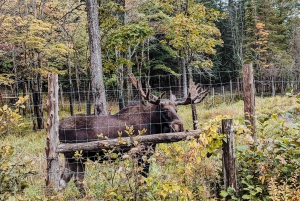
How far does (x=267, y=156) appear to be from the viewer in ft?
11.9

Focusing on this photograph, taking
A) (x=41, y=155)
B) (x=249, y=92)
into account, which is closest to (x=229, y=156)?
(x=249, y=92)

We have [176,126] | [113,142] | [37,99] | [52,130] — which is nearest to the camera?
[52,130]

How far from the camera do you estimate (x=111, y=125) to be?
17.9ft

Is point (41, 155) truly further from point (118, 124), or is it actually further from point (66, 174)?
point (118, 124)

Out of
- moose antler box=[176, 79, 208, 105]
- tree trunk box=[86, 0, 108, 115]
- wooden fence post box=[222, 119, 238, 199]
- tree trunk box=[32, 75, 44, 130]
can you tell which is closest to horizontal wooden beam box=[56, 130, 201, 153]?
wooden fence post box=[222, 119, 238, 199]

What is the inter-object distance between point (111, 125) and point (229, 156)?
2.47 meters

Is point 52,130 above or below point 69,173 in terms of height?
above

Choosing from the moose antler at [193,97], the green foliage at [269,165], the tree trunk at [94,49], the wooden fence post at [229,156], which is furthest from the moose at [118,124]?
→ the green foliage at [269,165]

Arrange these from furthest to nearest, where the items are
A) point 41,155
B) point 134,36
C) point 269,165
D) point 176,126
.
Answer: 1. point 134,36
2. point 41,155
3. point 176,126
4. point 269,165

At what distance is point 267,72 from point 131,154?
→ 2574 cm

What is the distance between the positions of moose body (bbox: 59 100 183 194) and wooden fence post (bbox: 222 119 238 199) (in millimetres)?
1448

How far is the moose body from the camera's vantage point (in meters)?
5.15

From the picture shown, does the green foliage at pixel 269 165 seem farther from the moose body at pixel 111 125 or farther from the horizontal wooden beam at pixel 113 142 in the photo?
the moose body at pixel 111 125

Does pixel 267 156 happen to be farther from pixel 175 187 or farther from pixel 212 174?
pixel 175 187
